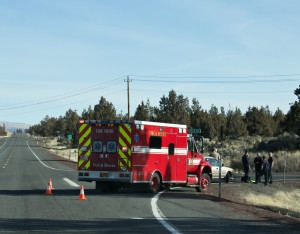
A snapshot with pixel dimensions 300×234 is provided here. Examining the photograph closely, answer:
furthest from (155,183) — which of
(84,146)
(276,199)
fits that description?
(276,199)

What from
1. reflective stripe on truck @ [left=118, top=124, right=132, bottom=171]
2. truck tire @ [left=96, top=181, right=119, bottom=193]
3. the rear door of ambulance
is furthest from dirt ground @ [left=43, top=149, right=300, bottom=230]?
truck tire @ [left=96, top=181, right=119, bottom=193]

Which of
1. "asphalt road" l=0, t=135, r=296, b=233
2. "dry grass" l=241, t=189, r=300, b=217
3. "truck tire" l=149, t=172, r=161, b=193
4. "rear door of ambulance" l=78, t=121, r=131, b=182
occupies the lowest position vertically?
"dry grass" l=241, t=189, r=300, b=217

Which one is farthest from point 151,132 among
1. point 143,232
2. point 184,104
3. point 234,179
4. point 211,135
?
point 184,104

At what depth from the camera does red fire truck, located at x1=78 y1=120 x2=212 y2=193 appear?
17672mm

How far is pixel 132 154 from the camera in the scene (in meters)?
17.6

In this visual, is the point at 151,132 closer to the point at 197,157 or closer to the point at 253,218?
the point at 197,157

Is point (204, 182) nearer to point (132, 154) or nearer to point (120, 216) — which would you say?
point (132, 154)

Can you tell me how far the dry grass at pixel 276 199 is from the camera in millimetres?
17172

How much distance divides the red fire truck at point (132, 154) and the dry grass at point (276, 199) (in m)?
3.01

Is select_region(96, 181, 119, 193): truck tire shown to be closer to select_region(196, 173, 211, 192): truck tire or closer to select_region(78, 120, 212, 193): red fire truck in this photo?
select_region(78, 120, 212, 193): red fire truck

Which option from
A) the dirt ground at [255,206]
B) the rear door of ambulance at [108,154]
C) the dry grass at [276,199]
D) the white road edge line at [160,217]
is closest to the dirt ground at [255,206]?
the dirt ground at [255,206]

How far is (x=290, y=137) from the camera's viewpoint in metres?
64.4

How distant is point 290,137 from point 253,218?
180ft

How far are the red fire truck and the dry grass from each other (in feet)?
9.88
